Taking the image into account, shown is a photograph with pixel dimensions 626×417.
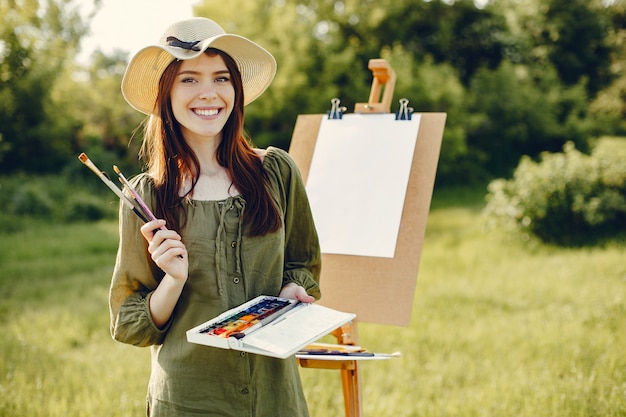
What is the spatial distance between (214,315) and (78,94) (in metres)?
11.8

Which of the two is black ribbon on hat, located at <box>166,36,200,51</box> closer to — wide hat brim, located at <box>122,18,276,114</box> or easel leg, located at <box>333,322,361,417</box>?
wide hat brim, located at <box>122,18,276,114</box>

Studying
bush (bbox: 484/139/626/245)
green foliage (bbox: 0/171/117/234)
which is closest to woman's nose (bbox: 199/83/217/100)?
bush (bbox: 484/139/626/245)

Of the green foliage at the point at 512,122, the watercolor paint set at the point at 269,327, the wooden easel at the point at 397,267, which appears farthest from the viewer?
the green foliage at the point at 512,122

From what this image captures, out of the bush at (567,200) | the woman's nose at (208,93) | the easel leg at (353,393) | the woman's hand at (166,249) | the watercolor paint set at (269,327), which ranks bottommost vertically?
the easel leg at (353,393)

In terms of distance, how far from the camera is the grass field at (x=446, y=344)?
325 centimetres

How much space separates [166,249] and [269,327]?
0.99 feet

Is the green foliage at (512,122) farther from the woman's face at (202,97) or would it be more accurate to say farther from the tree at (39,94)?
the woman's face at (202,97)

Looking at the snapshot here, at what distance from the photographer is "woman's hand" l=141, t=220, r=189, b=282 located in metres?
1.47

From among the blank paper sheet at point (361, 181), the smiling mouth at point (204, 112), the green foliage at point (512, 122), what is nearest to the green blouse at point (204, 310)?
the smiling mouth at point (204, 112)

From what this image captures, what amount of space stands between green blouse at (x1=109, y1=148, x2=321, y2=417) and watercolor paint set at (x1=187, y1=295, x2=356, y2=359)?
0.11 metres

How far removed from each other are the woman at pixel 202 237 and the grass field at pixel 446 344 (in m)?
1.73

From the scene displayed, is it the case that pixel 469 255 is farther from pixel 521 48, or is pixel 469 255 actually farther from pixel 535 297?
pixel 521 48

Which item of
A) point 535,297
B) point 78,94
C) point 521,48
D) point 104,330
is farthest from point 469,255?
point 521,48

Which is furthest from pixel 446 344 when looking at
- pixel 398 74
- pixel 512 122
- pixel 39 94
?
pixel 512 122
